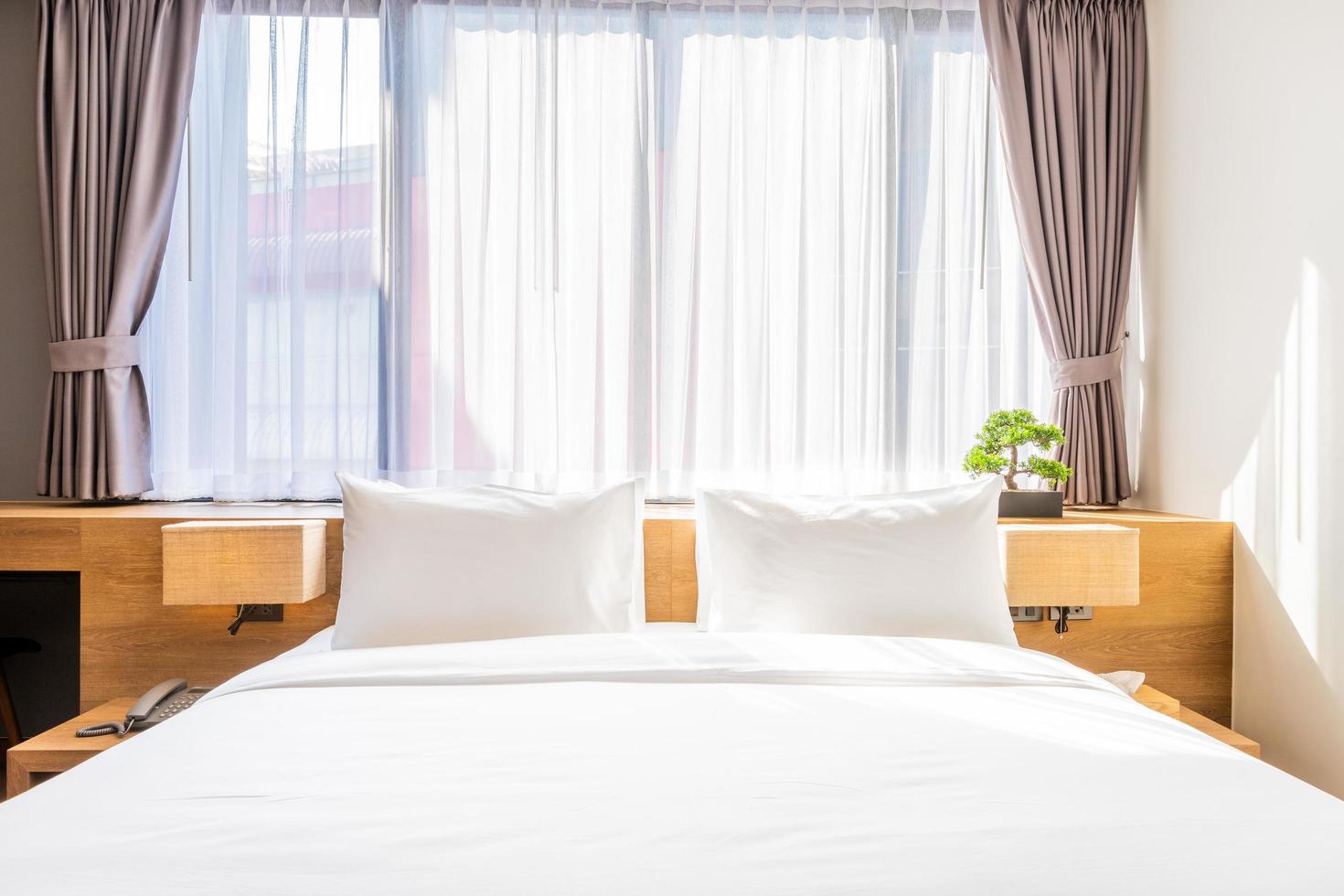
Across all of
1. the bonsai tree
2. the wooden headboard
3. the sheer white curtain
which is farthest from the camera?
the sheer white curtain

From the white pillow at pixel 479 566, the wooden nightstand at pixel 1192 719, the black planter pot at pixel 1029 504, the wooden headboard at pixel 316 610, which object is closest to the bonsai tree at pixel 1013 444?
the black planter pot at pixel 1029 504

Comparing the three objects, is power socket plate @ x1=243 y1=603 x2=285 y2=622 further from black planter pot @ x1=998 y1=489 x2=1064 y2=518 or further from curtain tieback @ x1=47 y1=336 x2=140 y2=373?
black planter pot @ x1=998 y1=489 x2=1064 y2=518

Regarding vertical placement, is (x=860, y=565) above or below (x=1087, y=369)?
below

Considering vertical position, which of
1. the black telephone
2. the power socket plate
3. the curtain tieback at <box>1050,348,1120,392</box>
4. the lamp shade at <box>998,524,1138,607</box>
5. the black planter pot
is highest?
the curtain tieback at <box>1050,348,1120,392</box>

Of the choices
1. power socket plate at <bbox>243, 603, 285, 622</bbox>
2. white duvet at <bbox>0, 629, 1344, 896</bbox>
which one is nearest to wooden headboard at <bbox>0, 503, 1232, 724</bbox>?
power socket plate at <bbox>243, 603, 285, 622</bbox>

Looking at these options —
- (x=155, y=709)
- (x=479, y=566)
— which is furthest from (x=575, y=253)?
(x=155, y=709)

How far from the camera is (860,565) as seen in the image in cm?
199

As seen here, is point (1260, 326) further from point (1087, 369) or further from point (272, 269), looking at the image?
point (272, 269)

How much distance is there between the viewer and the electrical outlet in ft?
7.30

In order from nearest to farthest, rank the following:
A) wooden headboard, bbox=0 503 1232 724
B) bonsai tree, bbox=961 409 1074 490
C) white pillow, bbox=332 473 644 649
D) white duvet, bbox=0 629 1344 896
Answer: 1. white duvet, bbox=0 629 1344 896
2. white pillow, bbox=332 473 644 649
3. wooden headboard, bbox=0 503 1232 724
4. bonsai tree, bbox=961 409 1074 490

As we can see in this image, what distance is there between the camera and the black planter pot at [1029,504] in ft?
7.75

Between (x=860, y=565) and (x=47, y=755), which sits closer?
(x=47, y=755)

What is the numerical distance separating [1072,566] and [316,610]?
6.32ft

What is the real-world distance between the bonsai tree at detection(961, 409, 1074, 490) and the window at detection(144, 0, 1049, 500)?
0.25 m
